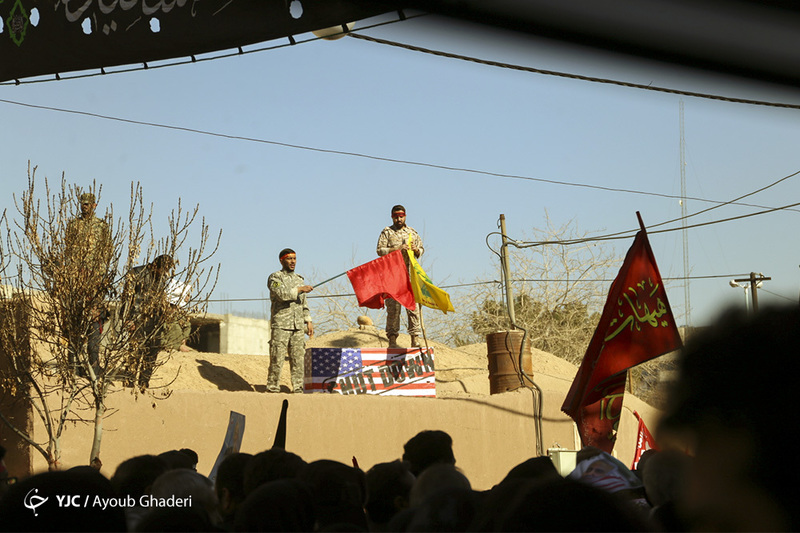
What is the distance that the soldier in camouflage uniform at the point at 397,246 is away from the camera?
46.0 feet

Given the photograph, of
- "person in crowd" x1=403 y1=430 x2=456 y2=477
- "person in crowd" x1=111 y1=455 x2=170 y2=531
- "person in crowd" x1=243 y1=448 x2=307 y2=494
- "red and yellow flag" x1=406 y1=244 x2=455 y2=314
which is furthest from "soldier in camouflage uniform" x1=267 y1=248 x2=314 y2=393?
"person in crowd" x1=243 y1=448 x2=307 y2=494

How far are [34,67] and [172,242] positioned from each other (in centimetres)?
280

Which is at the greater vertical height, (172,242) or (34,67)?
(34,67)

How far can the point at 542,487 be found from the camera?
1.37m

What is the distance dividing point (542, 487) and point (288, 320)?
11.2 meters

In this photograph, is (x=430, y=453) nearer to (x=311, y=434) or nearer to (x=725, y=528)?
(x=725, y=528)

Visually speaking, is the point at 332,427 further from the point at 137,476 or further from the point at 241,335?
the point at 241,335

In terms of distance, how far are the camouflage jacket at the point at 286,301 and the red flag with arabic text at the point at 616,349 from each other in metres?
6.25

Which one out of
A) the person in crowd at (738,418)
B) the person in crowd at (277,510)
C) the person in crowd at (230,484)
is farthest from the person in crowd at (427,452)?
the person in crowd at (738,418)

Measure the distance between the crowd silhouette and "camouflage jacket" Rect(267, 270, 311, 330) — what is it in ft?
23.7

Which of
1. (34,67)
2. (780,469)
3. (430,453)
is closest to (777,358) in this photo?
(780,469)

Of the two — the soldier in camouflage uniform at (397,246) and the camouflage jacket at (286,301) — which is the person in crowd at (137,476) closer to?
→ the camouflage jacket at (286,301)

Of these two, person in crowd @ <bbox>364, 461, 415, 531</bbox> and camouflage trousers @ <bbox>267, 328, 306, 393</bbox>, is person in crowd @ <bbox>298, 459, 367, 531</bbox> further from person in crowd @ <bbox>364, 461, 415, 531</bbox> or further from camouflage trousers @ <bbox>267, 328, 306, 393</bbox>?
camouflage trousers @ <bbox>267, 328, 306, 393</bbox>

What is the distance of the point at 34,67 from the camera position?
21.9 ft
